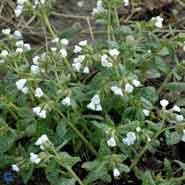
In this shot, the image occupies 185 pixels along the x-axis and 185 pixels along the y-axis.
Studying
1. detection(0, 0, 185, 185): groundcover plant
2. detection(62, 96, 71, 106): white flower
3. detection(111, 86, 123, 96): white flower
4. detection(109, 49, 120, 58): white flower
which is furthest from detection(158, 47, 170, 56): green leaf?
detection(62, 96, 71, 106): white flower

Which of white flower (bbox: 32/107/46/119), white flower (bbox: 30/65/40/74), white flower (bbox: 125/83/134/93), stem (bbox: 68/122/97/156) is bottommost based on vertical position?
stem (bbox: 68/122/97/156)

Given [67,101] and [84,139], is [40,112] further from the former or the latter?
[84,139]

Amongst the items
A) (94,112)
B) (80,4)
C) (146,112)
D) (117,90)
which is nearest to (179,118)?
(146,112)

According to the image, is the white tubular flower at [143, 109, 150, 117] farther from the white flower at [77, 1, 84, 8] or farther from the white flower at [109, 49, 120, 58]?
the white flower at [77, 1, 84, 8]

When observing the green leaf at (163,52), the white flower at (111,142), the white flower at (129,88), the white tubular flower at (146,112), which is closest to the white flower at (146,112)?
the white tubular flower at (146,112)

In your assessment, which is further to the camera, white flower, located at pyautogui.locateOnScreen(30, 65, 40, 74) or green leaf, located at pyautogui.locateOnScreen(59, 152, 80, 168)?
white flower, located at pyautogui.locateOnScreen(30, 65, 40, 74)

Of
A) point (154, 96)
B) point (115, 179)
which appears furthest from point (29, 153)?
point (154, 96)

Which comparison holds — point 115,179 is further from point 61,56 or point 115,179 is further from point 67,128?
point 61,56
